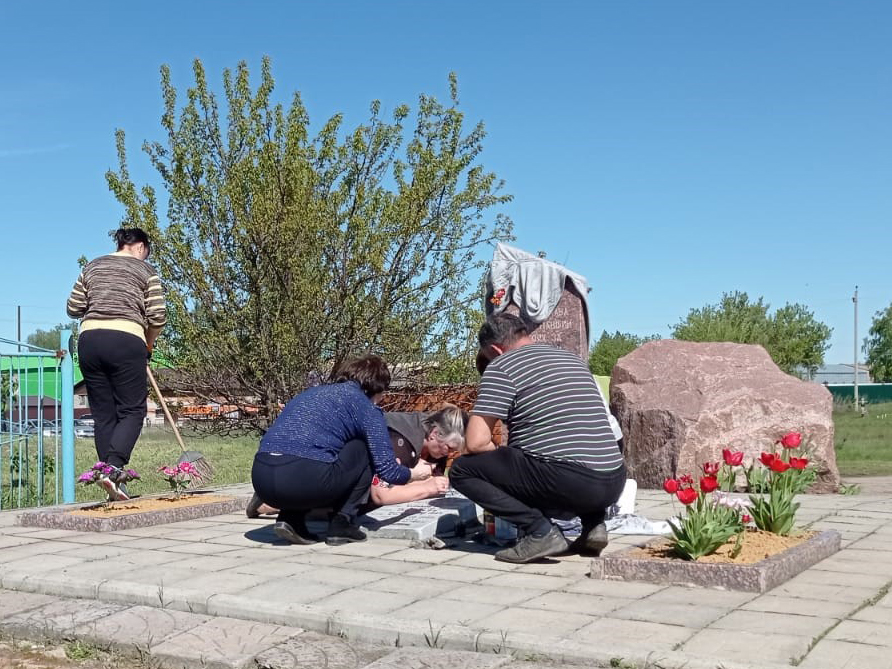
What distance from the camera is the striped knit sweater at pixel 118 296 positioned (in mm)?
7238

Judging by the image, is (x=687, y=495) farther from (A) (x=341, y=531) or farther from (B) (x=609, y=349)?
(B) (x=609, y=349)

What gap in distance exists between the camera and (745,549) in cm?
478

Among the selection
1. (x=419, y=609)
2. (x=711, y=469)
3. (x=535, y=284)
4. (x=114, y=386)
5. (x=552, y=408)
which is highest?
(x=535, y=284)

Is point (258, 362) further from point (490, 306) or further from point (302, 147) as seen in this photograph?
point (490, 306)

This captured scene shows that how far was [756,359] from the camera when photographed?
9.87 m

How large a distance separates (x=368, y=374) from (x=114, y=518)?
6.87ft

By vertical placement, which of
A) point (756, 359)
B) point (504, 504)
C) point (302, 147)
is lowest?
point (504, 504)

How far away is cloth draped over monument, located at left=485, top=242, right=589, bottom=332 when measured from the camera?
9.85 metres

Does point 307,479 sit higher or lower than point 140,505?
higher

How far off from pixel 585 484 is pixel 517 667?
5.71 ft

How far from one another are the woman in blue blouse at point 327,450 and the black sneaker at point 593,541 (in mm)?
1055

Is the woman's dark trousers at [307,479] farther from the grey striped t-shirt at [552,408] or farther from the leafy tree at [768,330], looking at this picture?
the leafy tree at [768,330]

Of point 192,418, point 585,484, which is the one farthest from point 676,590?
point 192,418

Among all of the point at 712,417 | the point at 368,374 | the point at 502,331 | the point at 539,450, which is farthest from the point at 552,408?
the point at 712,417
